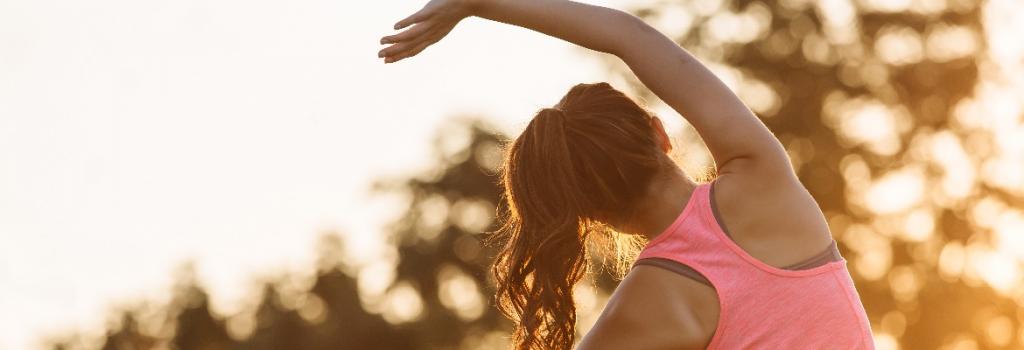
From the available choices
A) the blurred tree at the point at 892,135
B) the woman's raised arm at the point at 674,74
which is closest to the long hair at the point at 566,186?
the woman's raised arm at the point at 674,74

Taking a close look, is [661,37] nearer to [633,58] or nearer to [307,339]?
[633,58]

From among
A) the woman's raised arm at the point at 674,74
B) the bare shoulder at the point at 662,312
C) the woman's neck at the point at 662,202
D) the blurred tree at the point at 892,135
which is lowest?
the blurred tree at the point at 892,135

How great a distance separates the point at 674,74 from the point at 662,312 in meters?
0.48

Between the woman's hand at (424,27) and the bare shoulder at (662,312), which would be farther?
the woman's hand at (424,27)

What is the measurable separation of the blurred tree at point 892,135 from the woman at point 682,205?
28853mm

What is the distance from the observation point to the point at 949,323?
1287 inches

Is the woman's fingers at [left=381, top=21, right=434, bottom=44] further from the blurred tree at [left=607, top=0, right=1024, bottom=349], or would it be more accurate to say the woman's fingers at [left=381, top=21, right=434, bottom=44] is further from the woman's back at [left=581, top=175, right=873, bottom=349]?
the blurred tree at [left=607, top=0, right=1024, bottom=349]

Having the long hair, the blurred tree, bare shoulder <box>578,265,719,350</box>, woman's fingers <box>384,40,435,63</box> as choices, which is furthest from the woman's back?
the blurred tree

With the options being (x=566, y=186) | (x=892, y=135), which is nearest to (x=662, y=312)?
(x=566, y=186)

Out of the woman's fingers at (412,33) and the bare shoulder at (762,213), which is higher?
the woman's fingers at (412,33)

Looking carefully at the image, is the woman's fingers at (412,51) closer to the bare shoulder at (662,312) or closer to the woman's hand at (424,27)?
the woman's hand at (424,27)

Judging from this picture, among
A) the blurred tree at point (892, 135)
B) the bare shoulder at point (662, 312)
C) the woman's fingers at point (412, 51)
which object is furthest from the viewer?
the blurred tree at point (892, 135)

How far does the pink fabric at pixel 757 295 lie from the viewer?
326 cm

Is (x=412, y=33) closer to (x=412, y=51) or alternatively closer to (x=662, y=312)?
(x=412, y=51)
